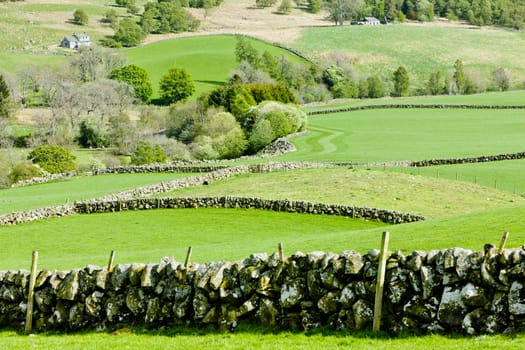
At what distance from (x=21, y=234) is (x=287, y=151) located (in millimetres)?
44280

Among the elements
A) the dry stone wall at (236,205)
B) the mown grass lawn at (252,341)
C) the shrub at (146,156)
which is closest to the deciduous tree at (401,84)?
the shrub at (146,156)

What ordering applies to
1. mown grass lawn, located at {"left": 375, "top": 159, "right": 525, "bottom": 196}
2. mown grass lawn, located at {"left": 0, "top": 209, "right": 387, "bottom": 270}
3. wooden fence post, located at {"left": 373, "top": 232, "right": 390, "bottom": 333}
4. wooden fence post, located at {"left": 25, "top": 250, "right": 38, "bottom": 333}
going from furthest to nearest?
1. mown grass lawn, located at {"left": 375, "top": 159, "right": 525, "bottom": 196}
2. mown grass lawn, located at {"left": 0, "top": 209, "right": 387, "bottom": 270}
3. wooden fence post, located at {"left": 25, "top": 250, "right": 38, "bottom": 333}
4. wooden fence post, located at {"left": 373, "top": 232, "right": 390, "bottom": 333}

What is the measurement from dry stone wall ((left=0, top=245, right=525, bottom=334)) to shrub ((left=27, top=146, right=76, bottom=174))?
6986 centimetres

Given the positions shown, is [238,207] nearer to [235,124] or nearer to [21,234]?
[21,234]

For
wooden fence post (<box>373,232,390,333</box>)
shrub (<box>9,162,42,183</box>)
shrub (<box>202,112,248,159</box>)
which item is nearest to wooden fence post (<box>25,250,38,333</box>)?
wooden fence post (<box>373,232,390,333</box>)

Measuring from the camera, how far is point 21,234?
38594 mm

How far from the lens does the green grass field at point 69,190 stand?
4843 cm

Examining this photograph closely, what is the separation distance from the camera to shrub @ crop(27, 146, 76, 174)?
3428 inches

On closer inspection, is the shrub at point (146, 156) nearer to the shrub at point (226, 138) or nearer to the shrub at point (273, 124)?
the shrub at point (226, 138)

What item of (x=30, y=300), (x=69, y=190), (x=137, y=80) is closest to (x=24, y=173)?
(x=69, y=190)

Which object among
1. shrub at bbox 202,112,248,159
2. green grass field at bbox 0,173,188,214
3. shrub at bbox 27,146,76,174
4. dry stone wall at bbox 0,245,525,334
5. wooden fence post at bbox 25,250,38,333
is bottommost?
shrub at bbox 27,146,76,174

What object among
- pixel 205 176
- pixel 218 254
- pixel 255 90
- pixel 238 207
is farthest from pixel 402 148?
pixel 218 254

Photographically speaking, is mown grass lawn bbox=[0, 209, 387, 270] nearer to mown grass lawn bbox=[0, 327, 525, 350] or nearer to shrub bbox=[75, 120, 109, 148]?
mown grass lawn bbox=[0, 327, 525, 350]

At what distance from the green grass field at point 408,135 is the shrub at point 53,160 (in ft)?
89.9
